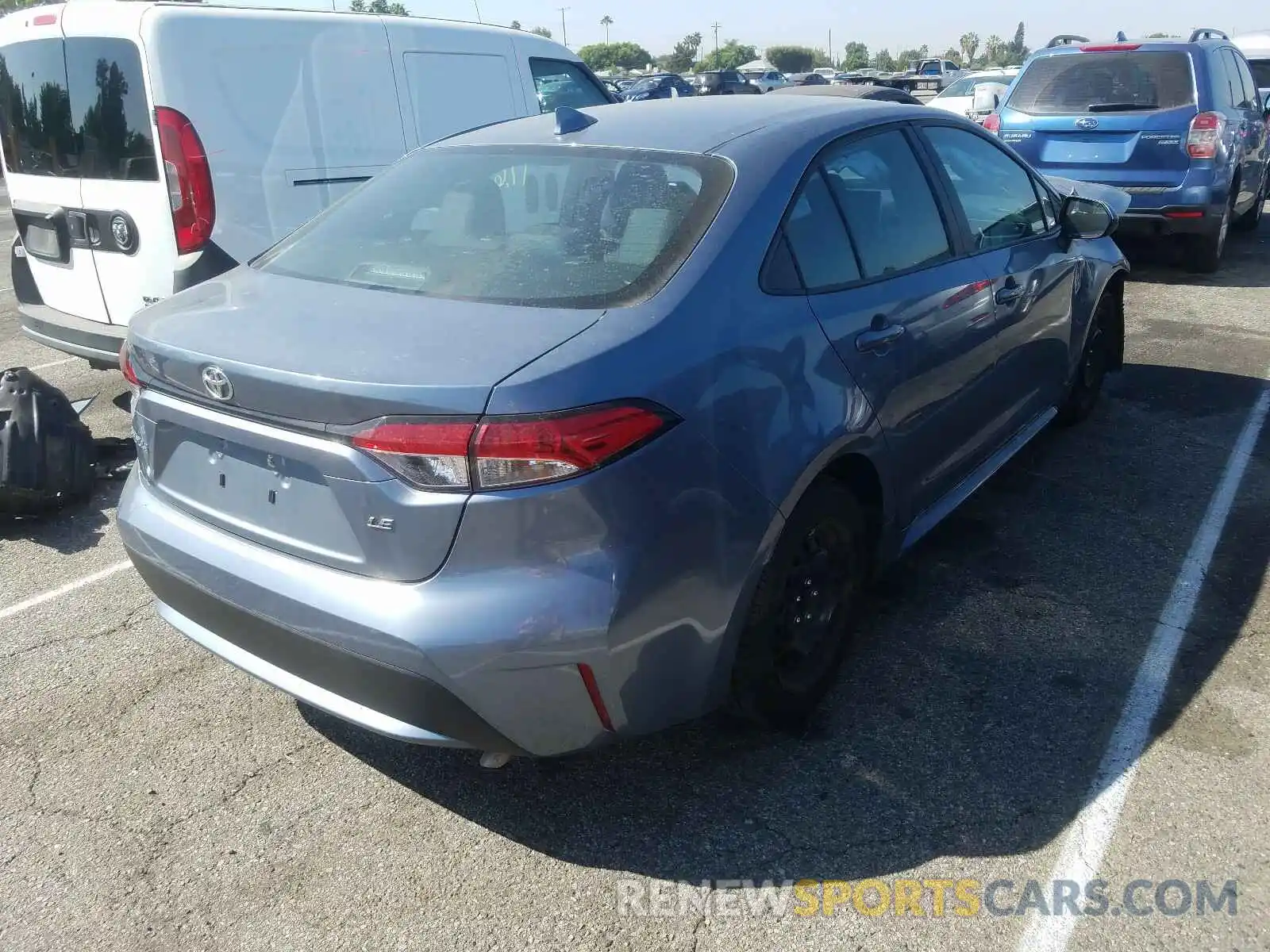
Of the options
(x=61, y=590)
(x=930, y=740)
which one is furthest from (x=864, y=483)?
(x=61, y=590)

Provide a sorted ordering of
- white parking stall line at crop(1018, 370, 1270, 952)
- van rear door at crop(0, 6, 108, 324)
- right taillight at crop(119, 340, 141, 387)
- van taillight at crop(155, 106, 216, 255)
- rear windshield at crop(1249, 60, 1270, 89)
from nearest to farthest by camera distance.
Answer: white parking stall line at crop(1018, 370, 1270, 952)
right taillight at crop(119, 340, 141, 387)
van taillight at crop(155, 106, 216, 255)
van rear door at crop(0, 6, 108, 324)
rear windshield at crop(1249, 60, 1270, 89)

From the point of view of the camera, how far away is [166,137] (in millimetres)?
4676

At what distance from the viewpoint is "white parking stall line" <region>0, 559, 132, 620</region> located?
3786mm

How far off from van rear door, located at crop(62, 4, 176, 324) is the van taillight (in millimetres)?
37

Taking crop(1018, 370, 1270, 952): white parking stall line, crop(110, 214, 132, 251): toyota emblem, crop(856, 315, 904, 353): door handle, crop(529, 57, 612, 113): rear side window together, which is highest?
crop(529, 57, 612, 113): rear side window

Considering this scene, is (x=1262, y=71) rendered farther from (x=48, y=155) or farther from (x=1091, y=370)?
(x=48, y=155)

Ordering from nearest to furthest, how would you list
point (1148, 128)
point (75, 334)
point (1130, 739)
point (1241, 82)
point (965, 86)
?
1. point (1130, 739)
2. point (75, 334)
3. point (1148, 128)
4. point (1241, 82)
5. point (965, 86)

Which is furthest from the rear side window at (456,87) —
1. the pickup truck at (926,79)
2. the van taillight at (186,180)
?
the pickup truck at (926,79)

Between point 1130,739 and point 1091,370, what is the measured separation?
8.99 feet

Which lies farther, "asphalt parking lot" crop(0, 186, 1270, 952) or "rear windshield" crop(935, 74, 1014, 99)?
"rear windshield" crop(935, 74, 1014, 99)

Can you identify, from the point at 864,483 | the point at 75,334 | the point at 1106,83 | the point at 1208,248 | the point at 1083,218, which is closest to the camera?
the point at 864,483

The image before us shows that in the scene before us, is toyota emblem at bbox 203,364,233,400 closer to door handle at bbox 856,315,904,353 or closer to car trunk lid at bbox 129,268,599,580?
car trunk lid at bbox 129,268,599,580

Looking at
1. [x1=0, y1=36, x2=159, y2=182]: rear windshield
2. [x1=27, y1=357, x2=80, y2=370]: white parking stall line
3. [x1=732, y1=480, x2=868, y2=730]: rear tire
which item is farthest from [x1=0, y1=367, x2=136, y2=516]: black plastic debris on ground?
[x1=732, y1=480, x2=868, y2=730]: rear tire

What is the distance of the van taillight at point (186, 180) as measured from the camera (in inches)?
184
